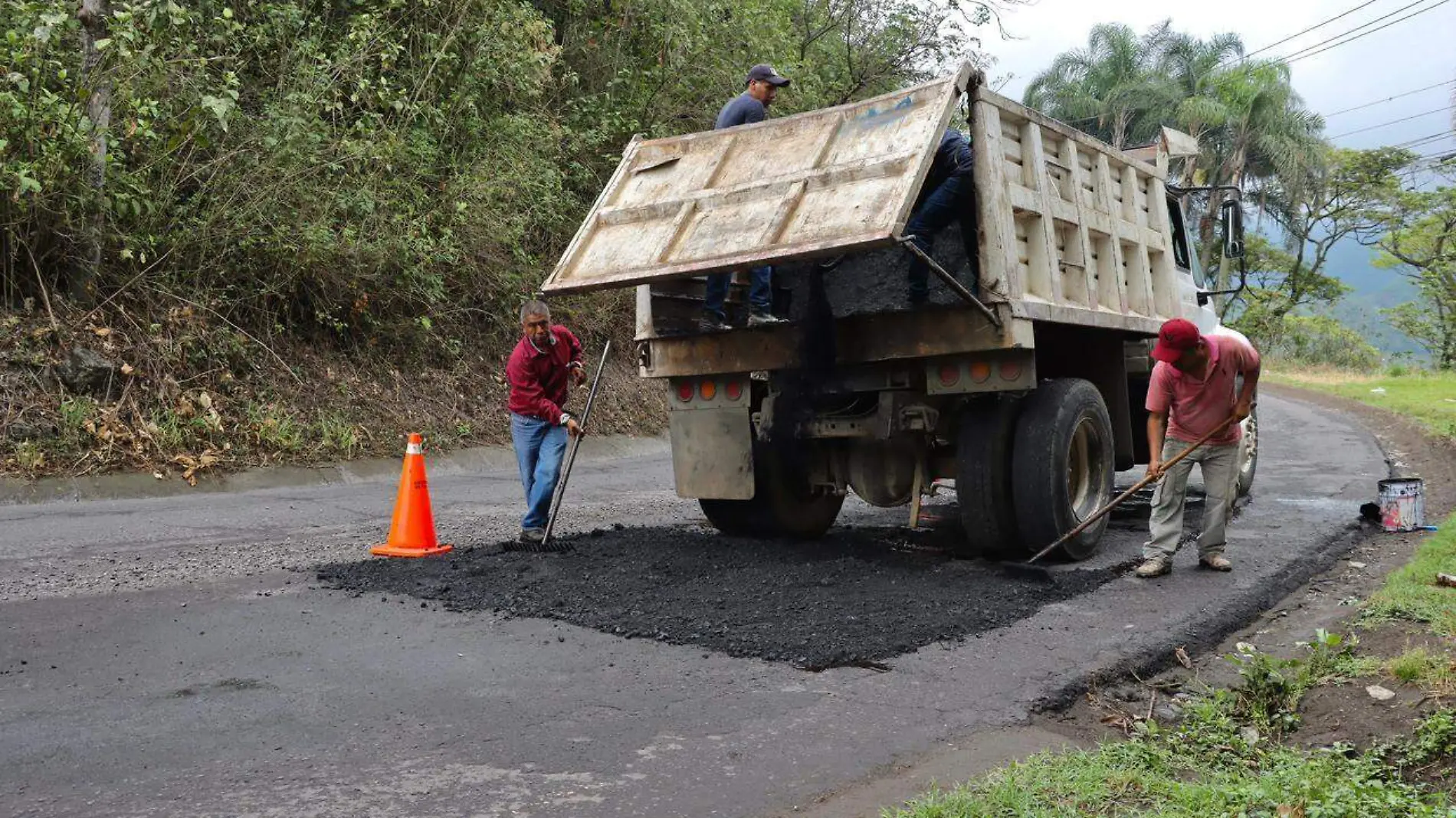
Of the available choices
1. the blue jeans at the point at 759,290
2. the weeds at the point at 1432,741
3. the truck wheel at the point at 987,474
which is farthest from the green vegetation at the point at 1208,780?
the blue jeans at the point at 759,290

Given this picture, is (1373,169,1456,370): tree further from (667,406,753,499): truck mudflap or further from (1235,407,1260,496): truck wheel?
(667,406,753,499): truck mudflap

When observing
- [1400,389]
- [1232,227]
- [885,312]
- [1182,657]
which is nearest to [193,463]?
[885,312]

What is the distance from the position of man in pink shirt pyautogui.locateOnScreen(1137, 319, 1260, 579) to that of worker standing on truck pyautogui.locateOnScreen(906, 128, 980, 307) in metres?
1.45

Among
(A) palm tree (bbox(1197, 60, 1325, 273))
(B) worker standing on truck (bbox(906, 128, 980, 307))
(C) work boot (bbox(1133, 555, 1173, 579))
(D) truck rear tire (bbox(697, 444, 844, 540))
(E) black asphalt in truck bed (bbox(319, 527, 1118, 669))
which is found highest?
(A) palm tree (bbox(1197, 60, 1325, 273))

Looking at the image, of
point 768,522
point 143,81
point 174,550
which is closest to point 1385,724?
point 768,522

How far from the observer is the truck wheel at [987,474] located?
21.4 ft

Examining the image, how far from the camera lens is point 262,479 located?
34.0 ft

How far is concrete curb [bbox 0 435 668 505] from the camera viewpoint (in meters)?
9.20

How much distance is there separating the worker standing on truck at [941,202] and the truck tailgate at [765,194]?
427mm

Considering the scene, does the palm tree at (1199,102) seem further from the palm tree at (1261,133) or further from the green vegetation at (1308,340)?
the green vegetation at (1308,340)

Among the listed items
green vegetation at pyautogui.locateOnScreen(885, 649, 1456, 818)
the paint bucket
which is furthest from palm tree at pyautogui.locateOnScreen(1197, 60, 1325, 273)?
green vegetation at pyautogui.locateOnScreen(885, 649, 1456, 818)

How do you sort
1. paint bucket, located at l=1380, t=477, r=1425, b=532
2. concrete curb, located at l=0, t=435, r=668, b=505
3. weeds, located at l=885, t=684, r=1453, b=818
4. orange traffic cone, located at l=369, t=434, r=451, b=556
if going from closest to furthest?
weeds, located at l=885, t=684, r=1453, b=818 → orange traffic cone, located at l=369, t=434, r=451, b=556 → paint bucket, located at l=1380, t=477, r=1425, b=532 → concrete curb, located at l=0, t=435, r=668, b=505

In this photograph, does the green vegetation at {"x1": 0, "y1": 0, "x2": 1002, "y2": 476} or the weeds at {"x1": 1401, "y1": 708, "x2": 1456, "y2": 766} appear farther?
the green vegetation at {"x1": 0, "y1": 0, "x2": 1002, "y2": 476}

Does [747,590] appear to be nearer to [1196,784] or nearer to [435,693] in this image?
[435,693]
